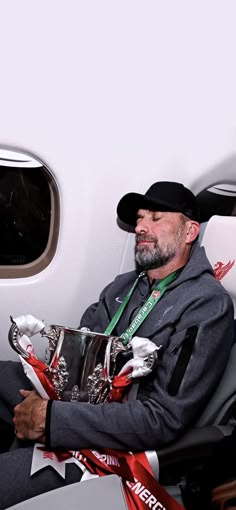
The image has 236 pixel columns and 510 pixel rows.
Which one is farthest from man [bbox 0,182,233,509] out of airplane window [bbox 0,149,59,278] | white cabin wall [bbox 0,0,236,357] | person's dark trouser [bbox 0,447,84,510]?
airplane window [bbox 0,149,59,278]

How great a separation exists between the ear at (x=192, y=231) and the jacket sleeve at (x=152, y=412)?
37 centimetres

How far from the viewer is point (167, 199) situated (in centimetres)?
181

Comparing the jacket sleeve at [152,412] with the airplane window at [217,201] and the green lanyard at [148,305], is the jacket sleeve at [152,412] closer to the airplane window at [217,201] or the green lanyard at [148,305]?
the green lanyard at [148,305]

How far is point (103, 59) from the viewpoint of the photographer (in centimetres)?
190

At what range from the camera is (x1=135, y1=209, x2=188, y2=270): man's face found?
1.81m

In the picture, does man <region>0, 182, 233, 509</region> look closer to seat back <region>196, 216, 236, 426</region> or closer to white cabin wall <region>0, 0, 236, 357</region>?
seat back <region>196, 216, 236, 426</region>

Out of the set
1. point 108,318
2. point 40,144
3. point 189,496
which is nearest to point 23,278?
point 108,318

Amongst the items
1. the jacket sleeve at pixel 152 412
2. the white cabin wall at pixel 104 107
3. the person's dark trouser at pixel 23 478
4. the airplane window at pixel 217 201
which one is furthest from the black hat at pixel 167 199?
the person's dark trouser at pixel 23 478

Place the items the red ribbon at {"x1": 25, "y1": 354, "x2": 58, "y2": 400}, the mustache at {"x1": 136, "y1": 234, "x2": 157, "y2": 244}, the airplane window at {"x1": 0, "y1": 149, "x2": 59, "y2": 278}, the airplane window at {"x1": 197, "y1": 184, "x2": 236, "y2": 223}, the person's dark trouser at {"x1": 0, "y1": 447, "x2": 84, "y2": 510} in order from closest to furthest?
the person's dark trouser at {"x1": 0, "y1": 447, "x2": 84, "y2": 510}, the red ribbon at {"x1": 25, "y1": 354, "x2": 58, "y2": 400}, the mustache at {"x1": 136, "y1": 234, "x2": 157, "y2": 244}, the airplane window at {"x1": 0, "y1": 149, "x2": 59, "y2": 278}, the airplane window at {"x1": 197, "y1": 184, "x2": 236, "y2": 223}

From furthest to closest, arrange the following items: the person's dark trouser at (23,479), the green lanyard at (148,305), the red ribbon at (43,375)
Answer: the green lanyard at (148,305)
the red ribbon at (43,375)
the person's dark trouser at (23,479)

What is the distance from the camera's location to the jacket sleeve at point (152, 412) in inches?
57.8

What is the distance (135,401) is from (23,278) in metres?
0.71

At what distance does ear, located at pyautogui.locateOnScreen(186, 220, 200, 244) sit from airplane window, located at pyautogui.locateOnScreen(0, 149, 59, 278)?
19.3 inches

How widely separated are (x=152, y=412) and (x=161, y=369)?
0.13 meters
